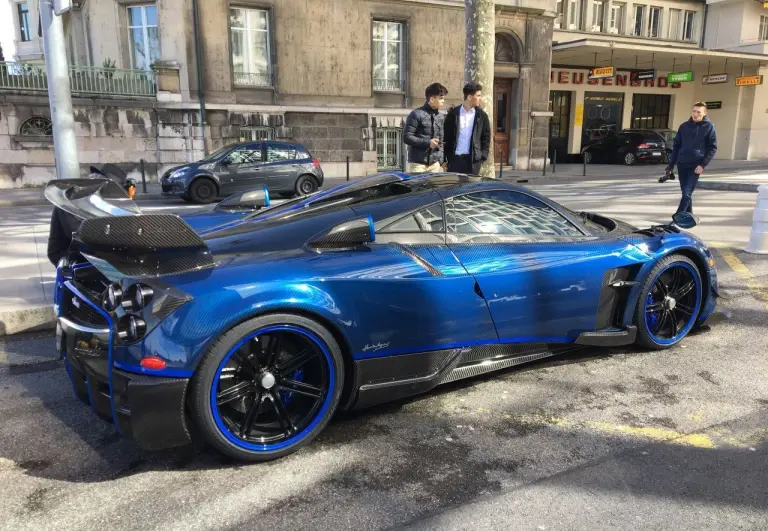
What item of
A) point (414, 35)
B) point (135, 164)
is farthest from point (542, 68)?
point (135, 164)

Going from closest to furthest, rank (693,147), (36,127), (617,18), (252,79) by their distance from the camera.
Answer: (693,147)
(36,127)
(252,79)
(617,18)

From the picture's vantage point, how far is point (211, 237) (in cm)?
331

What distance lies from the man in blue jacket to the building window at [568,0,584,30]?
21.0 meters

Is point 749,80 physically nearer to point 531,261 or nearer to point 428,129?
point 428,129

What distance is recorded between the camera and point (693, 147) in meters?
9.02

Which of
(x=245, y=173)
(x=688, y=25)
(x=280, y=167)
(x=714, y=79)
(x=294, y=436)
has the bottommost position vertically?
(x=294, y=436)

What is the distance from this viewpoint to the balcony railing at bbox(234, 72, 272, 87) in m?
19.2

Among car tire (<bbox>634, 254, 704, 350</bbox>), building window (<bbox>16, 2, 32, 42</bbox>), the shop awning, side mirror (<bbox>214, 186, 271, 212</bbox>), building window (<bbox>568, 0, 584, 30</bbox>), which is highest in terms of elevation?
building window (<bbox>16, 2, 32, 42</bbox>)

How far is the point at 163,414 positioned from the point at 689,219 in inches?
166

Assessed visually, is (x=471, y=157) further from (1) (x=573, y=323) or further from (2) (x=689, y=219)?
(1) (x=573, y=323)

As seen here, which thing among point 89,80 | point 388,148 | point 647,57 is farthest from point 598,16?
point 89,80

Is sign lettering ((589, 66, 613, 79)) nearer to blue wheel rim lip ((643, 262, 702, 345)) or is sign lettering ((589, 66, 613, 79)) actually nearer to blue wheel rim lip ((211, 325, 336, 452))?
blue wheel rim lip ((643, 262, 702, 345))

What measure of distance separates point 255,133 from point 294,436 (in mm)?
17583

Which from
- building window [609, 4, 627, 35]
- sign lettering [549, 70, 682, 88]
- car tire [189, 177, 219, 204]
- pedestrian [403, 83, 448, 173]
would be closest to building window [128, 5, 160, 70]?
car tire [189, 177, 219, 204]
